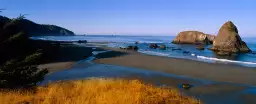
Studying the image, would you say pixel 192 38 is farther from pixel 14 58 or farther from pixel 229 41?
pixel 14 58

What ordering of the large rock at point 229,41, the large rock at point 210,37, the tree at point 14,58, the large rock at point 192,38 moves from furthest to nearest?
the large rock at point 210,37 → the large rock at point 192,38 → the large rock at point 229,41 → the tree at point 14,58

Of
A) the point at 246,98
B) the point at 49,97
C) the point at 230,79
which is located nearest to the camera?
the point at 49,97

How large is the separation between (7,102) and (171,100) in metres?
6.18

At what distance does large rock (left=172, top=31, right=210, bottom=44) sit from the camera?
108812 millimetres

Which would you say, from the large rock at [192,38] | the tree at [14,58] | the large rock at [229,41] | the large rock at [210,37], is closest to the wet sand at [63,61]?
the tree at [14,58]

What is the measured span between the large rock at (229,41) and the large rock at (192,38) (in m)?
32.8

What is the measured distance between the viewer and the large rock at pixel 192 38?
109 meters

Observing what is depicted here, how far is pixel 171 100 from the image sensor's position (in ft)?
37.3

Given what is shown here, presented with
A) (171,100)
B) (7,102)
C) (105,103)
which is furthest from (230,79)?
(7,102)

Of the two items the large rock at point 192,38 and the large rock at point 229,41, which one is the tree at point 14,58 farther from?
the large rock at point 192,38

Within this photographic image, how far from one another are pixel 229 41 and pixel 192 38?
41.0 metres

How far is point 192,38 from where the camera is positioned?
362ft

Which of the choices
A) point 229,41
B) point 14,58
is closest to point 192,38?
point 229,41

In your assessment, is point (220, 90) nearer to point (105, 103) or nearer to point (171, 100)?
point (171, 100)
